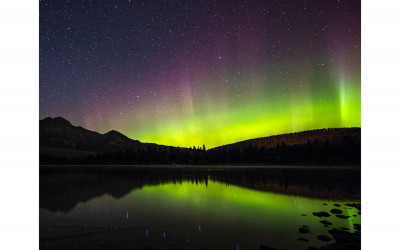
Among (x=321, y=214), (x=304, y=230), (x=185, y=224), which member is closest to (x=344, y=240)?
(x=304, y=230)

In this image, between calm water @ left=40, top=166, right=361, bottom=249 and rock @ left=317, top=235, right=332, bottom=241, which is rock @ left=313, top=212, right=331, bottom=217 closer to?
calm water @ left=40, top=166, right=361, bottom=249

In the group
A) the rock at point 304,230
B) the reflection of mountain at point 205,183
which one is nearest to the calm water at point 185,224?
the rock at point 304,230

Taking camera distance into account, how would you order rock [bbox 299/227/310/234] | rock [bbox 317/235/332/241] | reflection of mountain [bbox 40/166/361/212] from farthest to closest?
reflection of mountain [bbox 40/166/361/212]
rock [bbox 299/227/310/234]
rock [bbox 317/235/332/241]

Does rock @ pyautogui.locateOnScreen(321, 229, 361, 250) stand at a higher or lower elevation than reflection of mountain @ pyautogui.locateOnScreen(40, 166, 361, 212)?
higher

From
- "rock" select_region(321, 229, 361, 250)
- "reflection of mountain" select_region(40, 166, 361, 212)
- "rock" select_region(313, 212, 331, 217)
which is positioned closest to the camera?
"rock" select_region(321, 229, 361, 250)

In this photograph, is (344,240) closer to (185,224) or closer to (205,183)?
(185,224)

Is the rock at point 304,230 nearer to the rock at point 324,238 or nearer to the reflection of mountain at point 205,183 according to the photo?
the rock at point 324,238

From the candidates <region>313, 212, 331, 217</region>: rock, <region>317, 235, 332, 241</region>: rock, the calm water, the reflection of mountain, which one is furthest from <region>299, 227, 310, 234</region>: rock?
the reflection of mountain

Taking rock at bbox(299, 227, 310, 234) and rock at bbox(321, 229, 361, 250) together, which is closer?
rock at bbox(321, 229, 361, 250)

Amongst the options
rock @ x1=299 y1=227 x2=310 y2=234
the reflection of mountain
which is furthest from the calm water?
the reflection of mountain

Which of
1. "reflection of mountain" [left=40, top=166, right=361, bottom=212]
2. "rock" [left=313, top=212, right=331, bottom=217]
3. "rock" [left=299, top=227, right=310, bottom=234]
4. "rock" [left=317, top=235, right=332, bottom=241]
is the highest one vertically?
"rock" [left=317, top=235, right=332, bottom=241]
